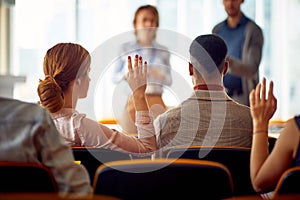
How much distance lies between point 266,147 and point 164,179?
20.7 inches

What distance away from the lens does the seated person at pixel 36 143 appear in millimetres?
1662

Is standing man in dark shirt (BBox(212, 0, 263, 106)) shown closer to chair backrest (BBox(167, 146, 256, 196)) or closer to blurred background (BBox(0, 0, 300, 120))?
blurred background (BBox(0, 0, 300, 120))

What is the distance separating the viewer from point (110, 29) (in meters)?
6.96

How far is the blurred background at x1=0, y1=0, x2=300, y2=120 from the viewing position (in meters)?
6.68

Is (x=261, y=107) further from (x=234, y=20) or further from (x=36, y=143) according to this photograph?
(x=234, y=20)

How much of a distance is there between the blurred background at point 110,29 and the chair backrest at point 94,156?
3863mm

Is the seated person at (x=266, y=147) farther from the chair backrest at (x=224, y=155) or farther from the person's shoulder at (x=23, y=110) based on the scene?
the person's shoulder at (x=23, y=110)

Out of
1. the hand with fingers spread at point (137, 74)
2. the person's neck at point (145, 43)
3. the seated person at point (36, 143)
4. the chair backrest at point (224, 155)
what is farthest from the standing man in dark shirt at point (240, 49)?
the seated person at point (36, 143)

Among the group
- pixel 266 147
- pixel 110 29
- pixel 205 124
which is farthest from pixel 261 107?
pixel 110 29

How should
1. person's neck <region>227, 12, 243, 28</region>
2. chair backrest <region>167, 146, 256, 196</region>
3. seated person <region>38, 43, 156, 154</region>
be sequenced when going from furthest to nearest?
→ person's neck <region>227, 12, 243, 28</region> < seated person <region>38, 43, 156, 154</region> < chair backrest <region>167, 146, 256, 196</region>

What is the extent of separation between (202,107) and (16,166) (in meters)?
1.38

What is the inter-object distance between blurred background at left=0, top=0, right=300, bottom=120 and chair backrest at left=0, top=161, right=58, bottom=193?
184 inches

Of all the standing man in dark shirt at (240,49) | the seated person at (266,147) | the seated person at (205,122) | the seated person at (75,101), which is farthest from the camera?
the standing man in dark shirt at (240,49)

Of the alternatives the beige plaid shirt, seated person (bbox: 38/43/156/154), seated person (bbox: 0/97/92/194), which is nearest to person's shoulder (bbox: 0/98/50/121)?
seated person (bbox: 0/97/92/194)
